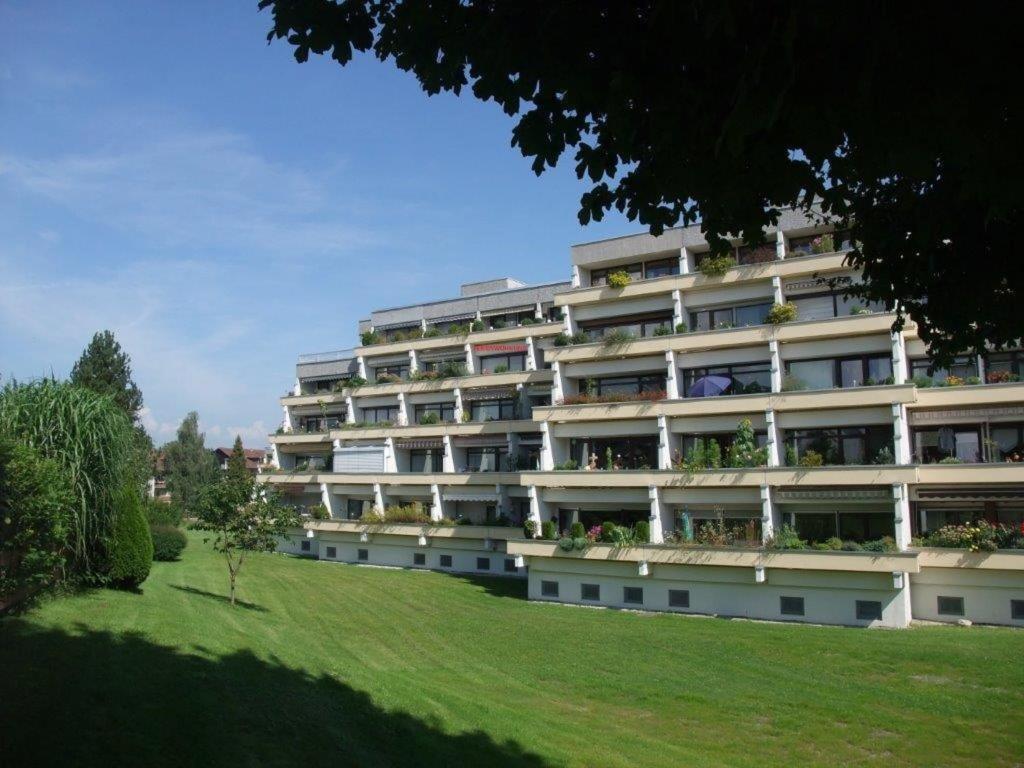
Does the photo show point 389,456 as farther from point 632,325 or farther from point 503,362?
point 632,325

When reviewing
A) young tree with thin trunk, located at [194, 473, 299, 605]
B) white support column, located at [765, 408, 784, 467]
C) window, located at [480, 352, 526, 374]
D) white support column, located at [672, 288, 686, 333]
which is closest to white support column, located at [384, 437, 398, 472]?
window, located at [480, 352, 526, 374]

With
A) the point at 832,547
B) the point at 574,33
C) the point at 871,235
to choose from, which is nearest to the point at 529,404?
the point at 832,547

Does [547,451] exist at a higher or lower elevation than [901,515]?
higher

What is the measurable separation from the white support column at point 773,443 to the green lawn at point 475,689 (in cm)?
692

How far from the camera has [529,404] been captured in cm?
4762

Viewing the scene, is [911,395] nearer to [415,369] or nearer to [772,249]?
[772,249]

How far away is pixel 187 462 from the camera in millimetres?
88062

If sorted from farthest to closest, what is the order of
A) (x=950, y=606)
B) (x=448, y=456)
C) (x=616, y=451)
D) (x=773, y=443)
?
1. (x=448, y=456)
2. (x=616, y=451)
3. (x=773, y=443)
4. (x=950, y=606)

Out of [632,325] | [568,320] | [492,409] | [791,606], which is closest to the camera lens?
[791,606]

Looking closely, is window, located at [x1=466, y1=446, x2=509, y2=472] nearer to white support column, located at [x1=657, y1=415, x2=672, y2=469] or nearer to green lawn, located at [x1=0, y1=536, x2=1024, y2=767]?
white support column, located at [x1=657, y1=415, x2=672, y2=469]

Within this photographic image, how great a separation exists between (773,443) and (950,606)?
901cm

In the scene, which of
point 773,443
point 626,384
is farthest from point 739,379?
point 626,384

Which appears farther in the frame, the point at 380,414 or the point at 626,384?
the point at 380,414

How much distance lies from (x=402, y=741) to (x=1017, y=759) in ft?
37.9
